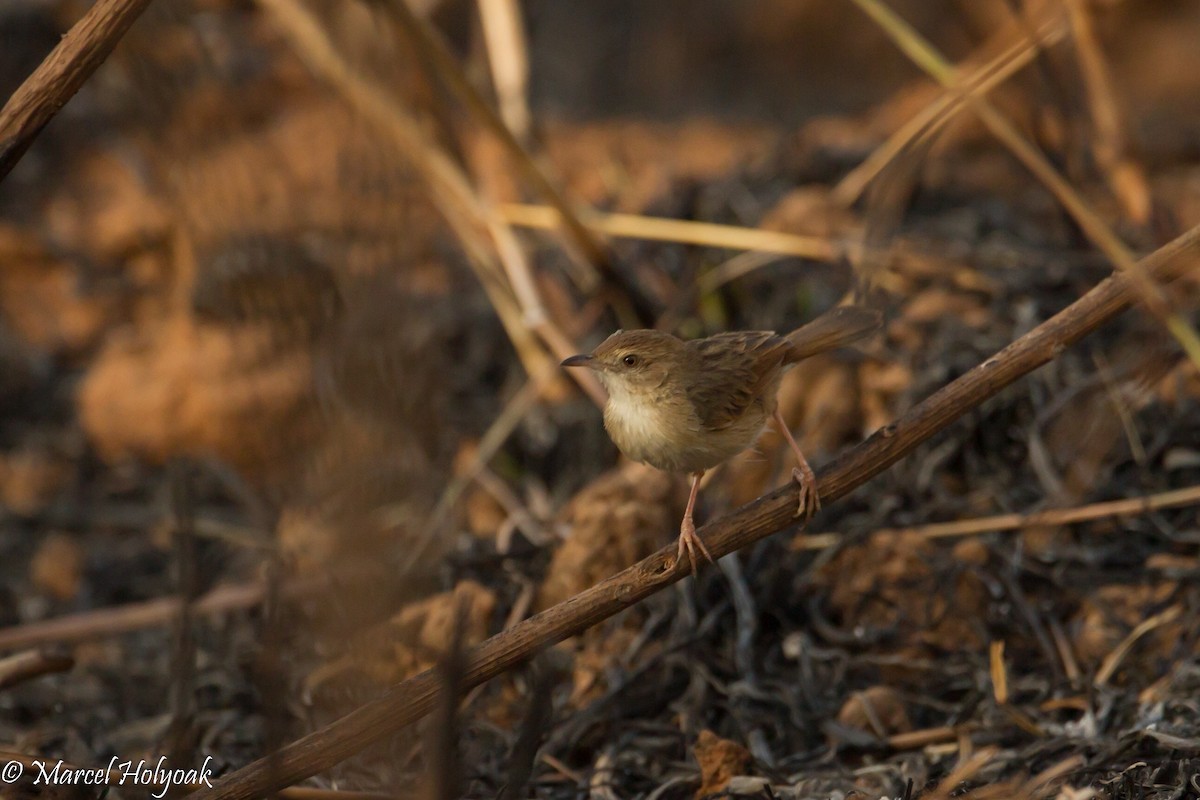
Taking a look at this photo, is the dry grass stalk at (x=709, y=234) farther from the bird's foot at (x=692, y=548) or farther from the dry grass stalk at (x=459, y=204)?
the bird's foot at (x=692, y=548)

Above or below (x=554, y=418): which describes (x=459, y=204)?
above

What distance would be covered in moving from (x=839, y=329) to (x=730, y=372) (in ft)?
1.18

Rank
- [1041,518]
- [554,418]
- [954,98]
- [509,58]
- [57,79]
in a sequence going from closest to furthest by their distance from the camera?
1. [57,79]
2. [954,98]
3. [1041,518]
4. [554,418]
5. [509,58]

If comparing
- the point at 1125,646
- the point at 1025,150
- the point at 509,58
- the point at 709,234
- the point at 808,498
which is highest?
the point at 509,58

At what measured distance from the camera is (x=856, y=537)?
14.7 ft

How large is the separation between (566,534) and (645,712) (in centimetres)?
86

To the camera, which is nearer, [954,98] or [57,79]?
[57,79]

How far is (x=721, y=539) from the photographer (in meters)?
2.91

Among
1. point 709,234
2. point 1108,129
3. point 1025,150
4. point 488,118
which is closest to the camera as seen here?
point 1025,150

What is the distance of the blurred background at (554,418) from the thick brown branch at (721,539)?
16cm

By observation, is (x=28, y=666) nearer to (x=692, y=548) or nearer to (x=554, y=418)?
(x=692, y=548)

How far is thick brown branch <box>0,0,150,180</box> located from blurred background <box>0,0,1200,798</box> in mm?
222

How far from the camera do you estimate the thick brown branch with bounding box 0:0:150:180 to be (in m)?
2.67

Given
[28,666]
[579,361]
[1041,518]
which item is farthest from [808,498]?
[28,666]
